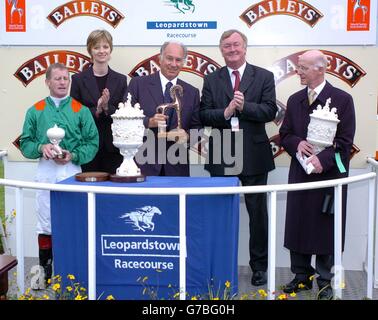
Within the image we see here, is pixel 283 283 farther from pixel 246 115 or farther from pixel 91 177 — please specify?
pixel 91 177

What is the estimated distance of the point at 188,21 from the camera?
5102 millimetres

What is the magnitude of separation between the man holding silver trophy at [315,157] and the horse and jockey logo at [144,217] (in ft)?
4.08

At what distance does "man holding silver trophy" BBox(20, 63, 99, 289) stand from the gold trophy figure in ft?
1.87

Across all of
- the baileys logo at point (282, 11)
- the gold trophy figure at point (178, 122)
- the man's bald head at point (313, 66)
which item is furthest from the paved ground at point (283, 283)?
the baileys logo at point (282, 11)

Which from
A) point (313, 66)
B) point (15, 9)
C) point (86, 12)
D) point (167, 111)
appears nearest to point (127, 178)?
point (167, 111)

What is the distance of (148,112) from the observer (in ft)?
14.7

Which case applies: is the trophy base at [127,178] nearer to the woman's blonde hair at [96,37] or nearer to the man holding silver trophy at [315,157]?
the man holding silver trophy at [315,157]

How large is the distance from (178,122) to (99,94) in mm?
939

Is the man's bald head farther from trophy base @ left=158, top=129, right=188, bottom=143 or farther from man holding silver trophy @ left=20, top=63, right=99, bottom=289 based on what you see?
man holding silver trophy @ left=20, top=63, right=99, bottom=289

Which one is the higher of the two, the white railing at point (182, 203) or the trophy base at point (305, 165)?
the trophy base at point (305, 165)

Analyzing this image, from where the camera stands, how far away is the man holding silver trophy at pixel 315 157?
13.4ft
